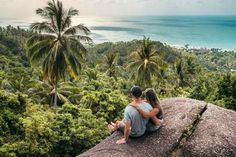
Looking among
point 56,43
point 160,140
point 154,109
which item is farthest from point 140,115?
point 56,43

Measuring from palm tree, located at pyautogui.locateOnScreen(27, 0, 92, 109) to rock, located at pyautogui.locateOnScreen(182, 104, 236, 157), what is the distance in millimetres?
23677

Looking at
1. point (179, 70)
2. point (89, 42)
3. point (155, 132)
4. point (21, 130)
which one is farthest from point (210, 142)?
point (179, 70)

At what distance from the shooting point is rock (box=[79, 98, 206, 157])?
858 centimetres

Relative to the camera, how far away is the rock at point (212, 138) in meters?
8.60

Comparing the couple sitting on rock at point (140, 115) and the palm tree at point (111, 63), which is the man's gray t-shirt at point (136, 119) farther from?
the palm tree at point (111, 63)

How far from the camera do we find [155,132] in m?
9.20

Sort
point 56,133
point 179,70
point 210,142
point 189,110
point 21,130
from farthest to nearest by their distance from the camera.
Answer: point 179,70 → point 21,130 → point 56,133 → point 189,110 → point 210,142

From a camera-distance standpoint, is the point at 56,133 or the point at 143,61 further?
the point at 143,61

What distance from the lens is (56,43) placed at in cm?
3206

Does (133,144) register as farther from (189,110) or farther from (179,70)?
(179,70)

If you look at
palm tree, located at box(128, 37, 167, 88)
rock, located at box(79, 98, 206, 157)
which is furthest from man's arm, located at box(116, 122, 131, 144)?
palm tree, located at box(128, 37, 167, 88)

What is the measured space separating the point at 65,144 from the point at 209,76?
15936 mm

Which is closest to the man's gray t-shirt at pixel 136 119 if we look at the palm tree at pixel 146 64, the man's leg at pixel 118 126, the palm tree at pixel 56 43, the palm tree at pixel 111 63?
the man's leg at pixel 118 126

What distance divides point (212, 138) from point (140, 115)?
1.82 metres
